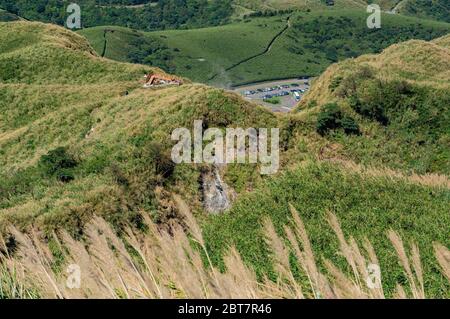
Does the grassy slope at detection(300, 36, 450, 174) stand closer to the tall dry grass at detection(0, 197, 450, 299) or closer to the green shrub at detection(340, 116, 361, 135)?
the green shrub at detection(340, 116, 361, 135)

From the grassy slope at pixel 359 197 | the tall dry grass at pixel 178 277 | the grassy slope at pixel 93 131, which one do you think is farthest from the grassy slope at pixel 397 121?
the tall dry grass at pixel 178 277

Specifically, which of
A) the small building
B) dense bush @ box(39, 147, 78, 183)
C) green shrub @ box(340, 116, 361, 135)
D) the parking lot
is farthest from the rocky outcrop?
the parking lot

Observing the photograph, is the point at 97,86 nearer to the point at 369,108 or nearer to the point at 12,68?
the point at 12,68

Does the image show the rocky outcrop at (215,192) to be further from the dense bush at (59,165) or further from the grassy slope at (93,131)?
the dense bush at (59,165)

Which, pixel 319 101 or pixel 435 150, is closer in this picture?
pixel 435 150

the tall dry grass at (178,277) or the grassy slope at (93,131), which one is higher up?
the tall dry grass at (178,277)

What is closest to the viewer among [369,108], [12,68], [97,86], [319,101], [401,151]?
[401,151]

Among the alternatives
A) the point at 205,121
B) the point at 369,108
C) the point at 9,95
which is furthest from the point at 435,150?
the point at 9,95
